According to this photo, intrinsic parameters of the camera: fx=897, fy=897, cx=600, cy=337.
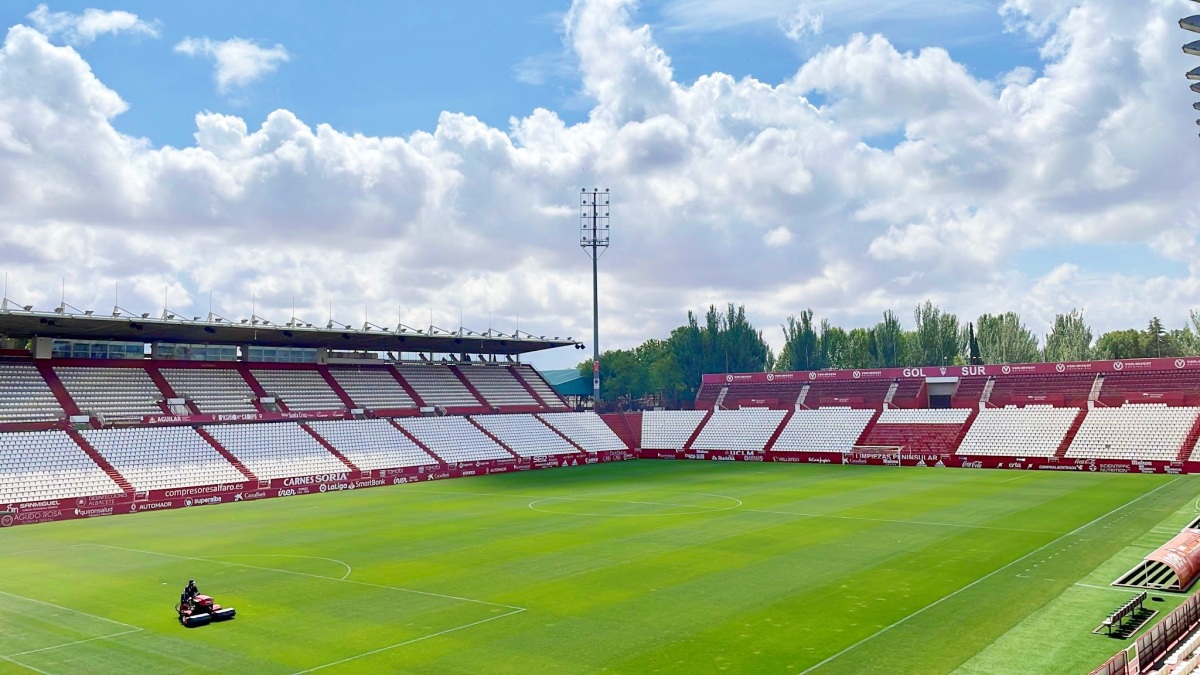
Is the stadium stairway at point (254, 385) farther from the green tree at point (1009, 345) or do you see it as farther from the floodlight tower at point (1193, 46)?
the green tree at point (1009, 345)

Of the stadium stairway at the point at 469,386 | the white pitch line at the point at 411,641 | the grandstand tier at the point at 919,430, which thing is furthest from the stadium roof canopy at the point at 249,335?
the white pitch line at the point at 411,641

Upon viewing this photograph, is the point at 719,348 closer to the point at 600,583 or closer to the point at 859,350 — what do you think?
the point at 859,350

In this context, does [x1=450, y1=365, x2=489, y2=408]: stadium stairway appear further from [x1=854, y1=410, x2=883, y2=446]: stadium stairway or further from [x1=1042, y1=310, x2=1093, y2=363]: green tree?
[x1=1042, y1=310, x2=1093, y2=363]: green tree

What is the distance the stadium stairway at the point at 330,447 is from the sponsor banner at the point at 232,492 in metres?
1.22

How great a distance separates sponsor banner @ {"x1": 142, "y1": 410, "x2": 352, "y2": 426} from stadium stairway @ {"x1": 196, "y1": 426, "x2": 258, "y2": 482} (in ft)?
4.47

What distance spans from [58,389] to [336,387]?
59.1 feet

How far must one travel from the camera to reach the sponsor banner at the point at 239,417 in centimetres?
5303

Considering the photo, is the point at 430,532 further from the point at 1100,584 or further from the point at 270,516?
the point at 1100,584

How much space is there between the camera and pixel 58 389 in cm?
5138

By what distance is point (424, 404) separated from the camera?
222 ft

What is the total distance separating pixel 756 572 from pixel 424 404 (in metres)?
46.3

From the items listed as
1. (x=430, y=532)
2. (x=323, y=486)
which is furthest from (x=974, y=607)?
(x=323, y=486)

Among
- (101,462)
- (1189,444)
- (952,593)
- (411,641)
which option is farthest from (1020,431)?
(101,462)

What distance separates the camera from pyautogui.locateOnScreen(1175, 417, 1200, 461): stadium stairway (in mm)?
52312
